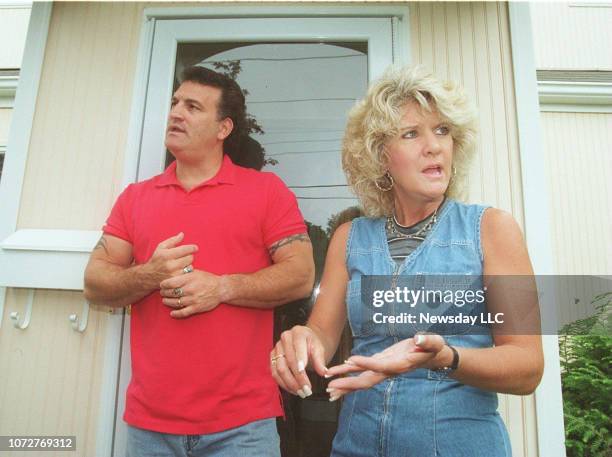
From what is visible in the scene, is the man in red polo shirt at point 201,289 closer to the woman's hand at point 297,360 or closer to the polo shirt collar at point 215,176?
the polo shirt collar at point 215,176

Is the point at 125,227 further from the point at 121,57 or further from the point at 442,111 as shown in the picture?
the point at 442,111

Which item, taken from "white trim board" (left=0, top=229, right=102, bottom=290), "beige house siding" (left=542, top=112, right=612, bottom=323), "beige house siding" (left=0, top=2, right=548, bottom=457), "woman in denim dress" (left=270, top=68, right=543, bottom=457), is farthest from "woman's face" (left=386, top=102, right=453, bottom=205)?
"beige house siding" (left=542, top=112, right=612, bottom=323)

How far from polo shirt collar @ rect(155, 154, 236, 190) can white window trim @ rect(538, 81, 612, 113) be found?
2.58 metres

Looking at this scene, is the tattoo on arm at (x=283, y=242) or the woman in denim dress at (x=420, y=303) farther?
the tattoo on arm at (x=283, y=242)

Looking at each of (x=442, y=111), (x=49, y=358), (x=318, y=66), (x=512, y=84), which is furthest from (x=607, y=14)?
(x=49, y=358)

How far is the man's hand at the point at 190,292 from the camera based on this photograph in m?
0.95

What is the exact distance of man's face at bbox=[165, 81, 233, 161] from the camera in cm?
120

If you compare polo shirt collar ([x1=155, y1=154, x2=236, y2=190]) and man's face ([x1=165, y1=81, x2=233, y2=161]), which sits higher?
man's face ([x1=165, y1=81, x2=233, y2=161])

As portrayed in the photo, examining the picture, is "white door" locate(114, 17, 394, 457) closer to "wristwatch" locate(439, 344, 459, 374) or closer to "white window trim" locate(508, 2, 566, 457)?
"white window trim" locate(508, 2, 566, 457)

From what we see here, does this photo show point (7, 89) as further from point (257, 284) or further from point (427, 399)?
point (427, 399)

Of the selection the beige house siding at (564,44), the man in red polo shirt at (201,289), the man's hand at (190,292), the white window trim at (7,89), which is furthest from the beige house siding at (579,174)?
the white window trim at (7,89)

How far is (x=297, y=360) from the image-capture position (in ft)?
2.08

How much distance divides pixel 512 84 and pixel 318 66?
1.90ft

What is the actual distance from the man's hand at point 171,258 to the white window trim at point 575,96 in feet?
9.37
